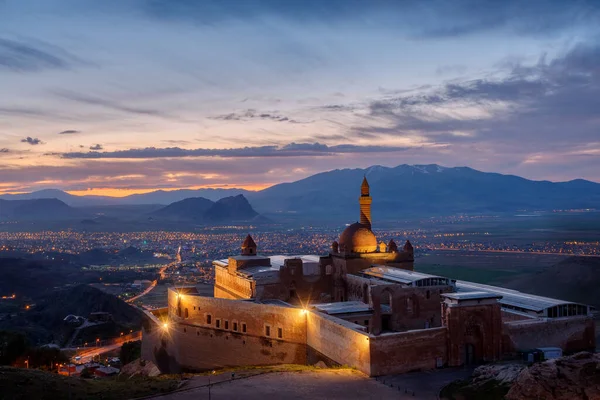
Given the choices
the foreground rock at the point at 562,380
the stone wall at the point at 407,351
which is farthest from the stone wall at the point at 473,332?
the foreground rock at the point at 562,380

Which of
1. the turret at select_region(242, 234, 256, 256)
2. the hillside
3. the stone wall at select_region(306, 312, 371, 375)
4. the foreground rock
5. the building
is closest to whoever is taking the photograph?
the foreground rock

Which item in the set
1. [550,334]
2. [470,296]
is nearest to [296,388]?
[470,296]

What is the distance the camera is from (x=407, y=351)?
104 feet

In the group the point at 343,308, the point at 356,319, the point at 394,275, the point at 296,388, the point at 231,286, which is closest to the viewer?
the point at 296,388

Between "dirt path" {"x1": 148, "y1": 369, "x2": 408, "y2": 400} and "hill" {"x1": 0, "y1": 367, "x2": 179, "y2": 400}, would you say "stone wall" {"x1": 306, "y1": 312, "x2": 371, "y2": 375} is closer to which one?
"dirt path" {"x1": 148, "y1": 369, "x2": 408, "y2": 400}

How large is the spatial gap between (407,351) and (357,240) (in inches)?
754

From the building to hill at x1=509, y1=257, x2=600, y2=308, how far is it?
119 ft

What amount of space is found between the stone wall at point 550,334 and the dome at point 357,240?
54.8 ft

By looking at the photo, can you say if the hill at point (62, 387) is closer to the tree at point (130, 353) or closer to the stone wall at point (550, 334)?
the stone wall at point (550, 334)

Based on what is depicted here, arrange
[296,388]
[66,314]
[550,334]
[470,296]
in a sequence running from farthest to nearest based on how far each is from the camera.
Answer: [66,314] → [550,334] → [470,296] → [296,388]

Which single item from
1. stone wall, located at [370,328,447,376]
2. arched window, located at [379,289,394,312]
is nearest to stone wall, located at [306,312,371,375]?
stone wall, located at [370,328,447,376]

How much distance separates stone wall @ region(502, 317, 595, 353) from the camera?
35.5 metres

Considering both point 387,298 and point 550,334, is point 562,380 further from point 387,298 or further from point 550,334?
point 387,298

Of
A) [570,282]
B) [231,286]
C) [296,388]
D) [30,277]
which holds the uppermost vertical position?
[231,286]
